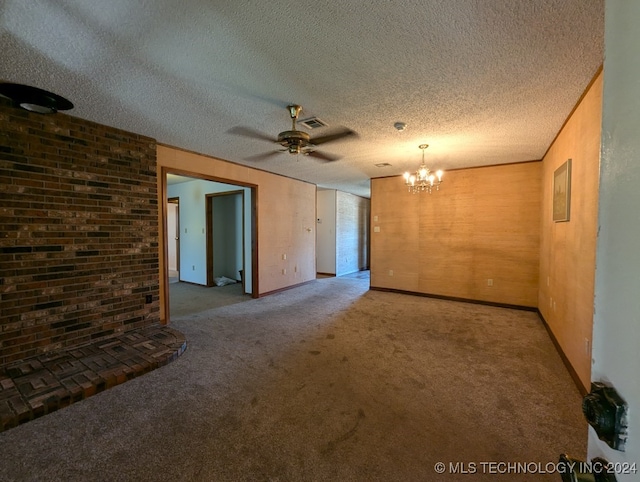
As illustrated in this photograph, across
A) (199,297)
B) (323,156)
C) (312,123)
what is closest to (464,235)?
(323,156)

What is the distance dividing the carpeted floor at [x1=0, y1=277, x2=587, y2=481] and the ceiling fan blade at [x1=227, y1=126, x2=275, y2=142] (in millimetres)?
2356

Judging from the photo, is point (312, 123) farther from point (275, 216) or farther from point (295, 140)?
point (275, 216)

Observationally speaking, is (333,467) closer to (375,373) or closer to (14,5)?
(375,373)

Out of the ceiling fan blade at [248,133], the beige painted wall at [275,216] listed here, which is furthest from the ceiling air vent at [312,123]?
the beige painted wall at [275,216]

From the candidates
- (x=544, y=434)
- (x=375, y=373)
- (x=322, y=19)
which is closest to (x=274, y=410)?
(x=375, y=373)

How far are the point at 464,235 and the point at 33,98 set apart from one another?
5592 millimetres

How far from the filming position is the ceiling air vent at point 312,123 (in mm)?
2702

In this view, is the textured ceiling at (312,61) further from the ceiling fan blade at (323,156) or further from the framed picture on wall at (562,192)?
the ceiling fan blade at (323,156)

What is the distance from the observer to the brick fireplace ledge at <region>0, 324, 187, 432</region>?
1894mm

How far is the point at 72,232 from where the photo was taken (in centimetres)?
275

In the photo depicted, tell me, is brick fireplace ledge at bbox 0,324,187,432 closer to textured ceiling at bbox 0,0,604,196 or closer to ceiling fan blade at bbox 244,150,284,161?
textured ceiling at bbox 0,0,604,196

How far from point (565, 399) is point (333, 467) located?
1.86 meters

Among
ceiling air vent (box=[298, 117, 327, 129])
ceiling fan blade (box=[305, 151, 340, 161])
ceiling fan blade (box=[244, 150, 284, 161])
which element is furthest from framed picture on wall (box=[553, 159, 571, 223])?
ceiling fan blade (box=[244, 150, 284, 161])

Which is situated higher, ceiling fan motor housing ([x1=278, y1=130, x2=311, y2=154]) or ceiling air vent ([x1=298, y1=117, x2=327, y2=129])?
ceiling air vent ([x1=298, y1=117, x2=327, y2=129])
